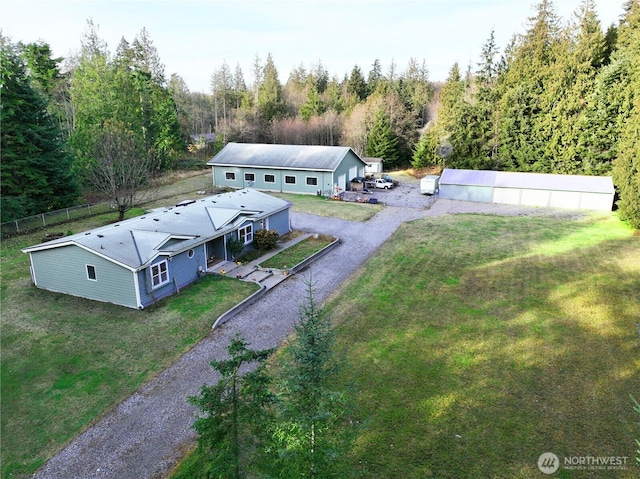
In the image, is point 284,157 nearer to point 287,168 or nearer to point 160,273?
point 287,168

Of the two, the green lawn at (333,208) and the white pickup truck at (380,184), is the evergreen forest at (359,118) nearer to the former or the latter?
the white pickup truck at (380,184)

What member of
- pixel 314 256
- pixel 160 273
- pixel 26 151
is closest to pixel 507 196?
pixel 314 256

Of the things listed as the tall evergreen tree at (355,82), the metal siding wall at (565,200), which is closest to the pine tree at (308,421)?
the metal siding wall at (565,200)

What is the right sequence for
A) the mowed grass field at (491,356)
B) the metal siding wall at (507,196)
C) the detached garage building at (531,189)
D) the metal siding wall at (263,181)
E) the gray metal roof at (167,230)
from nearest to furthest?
1. the mowed grass field at (491,356)
2. the gray metal roof at (167,230)
3. the detached garage building at (531,189)
4. the metal siding wall at (507,196)
5. the metal siding wall at (263,181)

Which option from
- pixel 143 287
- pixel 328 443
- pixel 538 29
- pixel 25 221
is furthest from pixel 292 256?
pixel 538 29

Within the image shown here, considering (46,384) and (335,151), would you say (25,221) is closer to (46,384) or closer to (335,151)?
(46,384)

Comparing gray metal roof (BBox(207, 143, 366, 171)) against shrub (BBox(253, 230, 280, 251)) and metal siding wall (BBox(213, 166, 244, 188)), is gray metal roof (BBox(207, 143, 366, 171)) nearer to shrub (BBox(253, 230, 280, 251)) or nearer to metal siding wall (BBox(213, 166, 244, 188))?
metal siding wall (BBox(213, 166, 244, 188))

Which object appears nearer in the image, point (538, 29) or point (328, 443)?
point (328, 443)

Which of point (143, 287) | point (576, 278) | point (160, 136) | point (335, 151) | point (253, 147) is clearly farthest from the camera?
point (160, 136)
